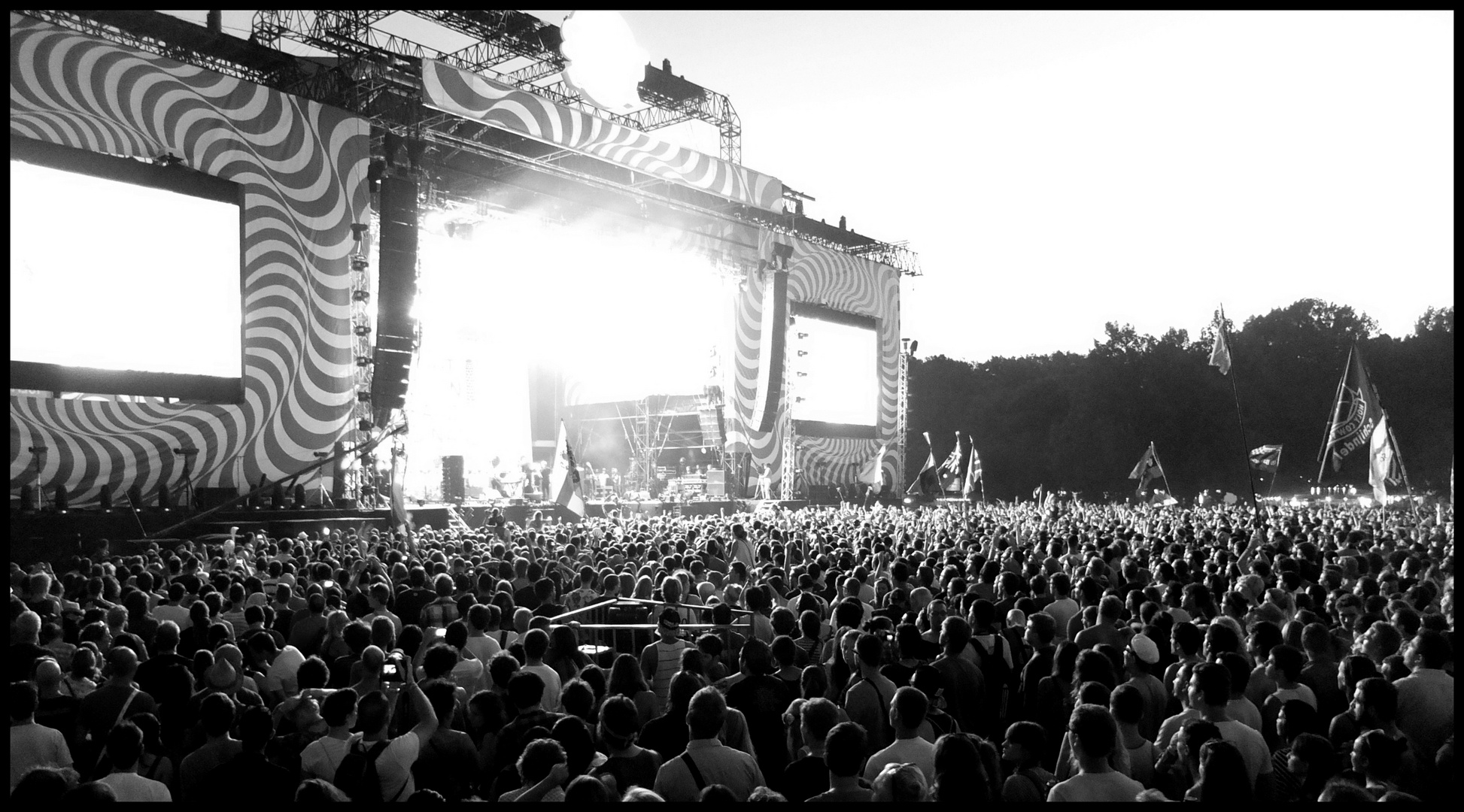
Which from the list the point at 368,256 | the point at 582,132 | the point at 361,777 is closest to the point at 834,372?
the point at 582,132

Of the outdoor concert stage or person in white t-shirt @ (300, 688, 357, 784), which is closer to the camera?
person in white t-shirt @ (300, 688, 357, 784)

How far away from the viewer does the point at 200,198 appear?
21234 mm

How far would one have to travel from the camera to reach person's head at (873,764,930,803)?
3.53 meters

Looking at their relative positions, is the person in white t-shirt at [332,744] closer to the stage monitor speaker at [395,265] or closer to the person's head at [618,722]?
the person's head at [618,722]

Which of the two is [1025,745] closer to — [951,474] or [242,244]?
[951,474]

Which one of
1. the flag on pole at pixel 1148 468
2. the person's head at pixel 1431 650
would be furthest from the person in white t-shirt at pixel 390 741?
the flag on pole at pixel 1148 468

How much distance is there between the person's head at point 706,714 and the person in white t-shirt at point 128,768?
83.0 inches

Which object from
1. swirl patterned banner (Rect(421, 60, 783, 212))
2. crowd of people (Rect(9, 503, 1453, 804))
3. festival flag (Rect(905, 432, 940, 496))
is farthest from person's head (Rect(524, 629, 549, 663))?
swirl patterned banner (Rect(421, 60, 783, 212))

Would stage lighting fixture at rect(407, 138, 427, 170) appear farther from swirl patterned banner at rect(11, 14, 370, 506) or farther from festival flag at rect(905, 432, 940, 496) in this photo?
festival flag at rect(905, 432, 940, 496)

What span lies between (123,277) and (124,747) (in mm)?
18055

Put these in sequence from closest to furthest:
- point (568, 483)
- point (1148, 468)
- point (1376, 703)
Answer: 1. point (1376, 703)
2. point (568, 483)
3. point (1148, 468)

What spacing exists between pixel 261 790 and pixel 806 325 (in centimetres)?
3313

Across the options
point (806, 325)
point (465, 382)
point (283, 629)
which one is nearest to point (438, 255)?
point (465, 382)

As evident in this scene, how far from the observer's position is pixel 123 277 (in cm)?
1962
